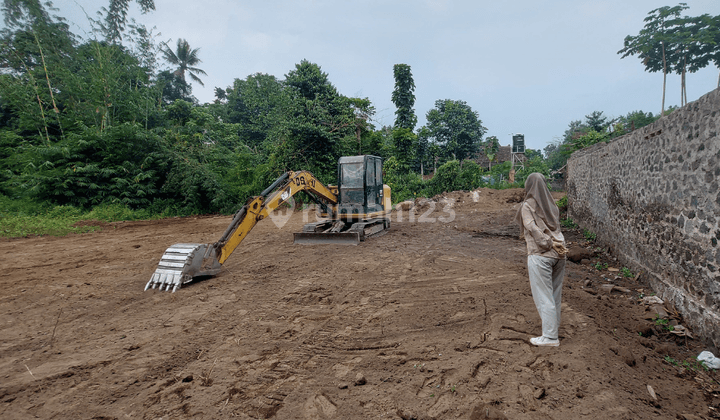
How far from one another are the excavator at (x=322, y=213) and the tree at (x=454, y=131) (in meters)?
18.8

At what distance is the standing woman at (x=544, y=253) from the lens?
320 cm

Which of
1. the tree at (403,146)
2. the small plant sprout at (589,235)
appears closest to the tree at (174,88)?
the tree at (403,146)

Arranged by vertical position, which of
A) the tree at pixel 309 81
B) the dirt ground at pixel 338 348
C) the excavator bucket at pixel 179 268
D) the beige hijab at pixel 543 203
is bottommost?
the dirt ground at pixel 338 348

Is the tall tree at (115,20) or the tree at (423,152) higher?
the tall tree at (115,20)

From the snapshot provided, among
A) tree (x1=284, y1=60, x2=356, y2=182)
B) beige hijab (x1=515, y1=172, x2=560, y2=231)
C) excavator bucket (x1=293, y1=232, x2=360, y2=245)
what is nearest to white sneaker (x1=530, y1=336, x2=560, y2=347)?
beige hijab (x1=515, y1=172, x2=560, y2=231)

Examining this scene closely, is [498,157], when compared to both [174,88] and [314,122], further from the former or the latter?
[174,88]

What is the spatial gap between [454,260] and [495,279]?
4.97 ft

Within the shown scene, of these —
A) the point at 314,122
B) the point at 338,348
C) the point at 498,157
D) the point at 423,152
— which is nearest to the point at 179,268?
the point at 338,348

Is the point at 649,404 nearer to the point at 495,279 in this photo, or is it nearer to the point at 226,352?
the point at 495,279

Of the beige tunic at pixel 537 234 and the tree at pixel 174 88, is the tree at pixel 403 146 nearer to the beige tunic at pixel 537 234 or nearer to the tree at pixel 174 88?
the beige tunic at pixel 537 234

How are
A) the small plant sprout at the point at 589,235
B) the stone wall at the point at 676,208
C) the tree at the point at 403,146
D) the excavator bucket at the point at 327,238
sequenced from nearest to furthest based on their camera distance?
the stone wall at the point at 676,208 < the small plant sprout at the point at 589,235 < the excavator bucket at the point at 327,238 < the tree at the point at 403,146

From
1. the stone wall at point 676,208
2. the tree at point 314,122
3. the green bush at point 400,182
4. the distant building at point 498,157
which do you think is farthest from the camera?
the distant building at point 498,157

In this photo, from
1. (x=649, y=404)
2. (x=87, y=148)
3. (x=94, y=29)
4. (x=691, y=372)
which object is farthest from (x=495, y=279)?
(x=94, y=29)

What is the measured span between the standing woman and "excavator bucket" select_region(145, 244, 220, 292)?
5.09 m
